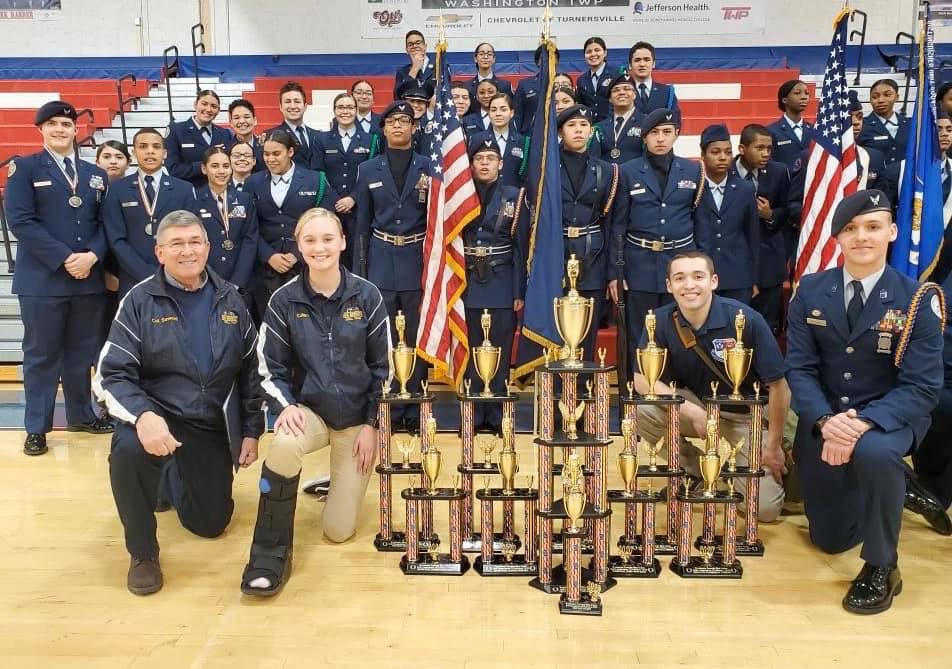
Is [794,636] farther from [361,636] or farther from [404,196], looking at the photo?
[404,196]

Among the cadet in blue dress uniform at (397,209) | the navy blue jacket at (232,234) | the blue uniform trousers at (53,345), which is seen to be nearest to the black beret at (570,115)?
the cadet in blue dress uniform at (397,209)

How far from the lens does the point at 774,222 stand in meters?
4.88

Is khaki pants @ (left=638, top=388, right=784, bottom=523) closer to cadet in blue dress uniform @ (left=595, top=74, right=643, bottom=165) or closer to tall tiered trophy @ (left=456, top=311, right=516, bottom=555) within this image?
tall tiered trophy @ (left=456, top=311, right=516, bottom=555)

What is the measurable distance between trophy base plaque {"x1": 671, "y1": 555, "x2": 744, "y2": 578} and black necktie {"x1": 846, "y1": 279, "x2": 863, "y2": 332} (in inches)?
36.7

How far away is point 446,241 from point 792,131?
9.13 feet

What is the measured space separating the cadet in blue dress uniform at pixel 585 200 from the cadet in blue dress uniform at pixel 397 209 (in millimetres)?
745

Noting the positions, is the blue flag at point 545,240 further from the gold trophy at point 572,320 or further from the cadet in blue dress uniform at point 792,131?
the cadet in blue dress uniform at point 792,131

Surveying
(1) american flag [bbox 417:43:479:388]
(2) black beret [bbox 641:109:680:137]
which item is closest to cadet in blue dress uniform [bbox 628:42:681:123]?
(2) black beret [bbox 641:109:680:137]

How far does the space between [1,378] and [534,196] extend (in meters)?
4.51

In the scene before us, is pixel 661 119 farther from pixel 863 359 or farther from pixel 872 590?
pixel 872 590

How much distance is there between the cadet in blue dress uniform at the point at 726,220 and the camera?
4438mm

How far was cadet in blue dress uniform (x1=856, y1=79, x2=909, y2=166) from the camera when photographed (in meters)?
5.44

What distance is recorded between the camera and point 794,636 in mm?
2441

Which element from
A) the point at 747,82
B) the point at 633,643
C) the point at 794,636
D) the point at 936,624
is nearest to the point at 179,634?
the point at 633,643
